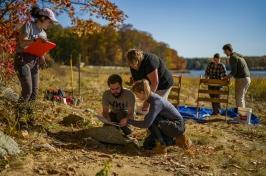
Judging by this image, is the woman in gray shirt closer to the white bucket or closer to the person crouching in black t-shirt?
the person crouching in black t-shirt

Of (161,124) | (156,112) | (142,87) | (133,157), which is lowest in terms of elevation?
(133,157)

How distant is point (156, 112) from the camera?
6.45m

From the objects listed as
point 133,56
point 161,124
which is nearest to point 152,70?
point 133,56

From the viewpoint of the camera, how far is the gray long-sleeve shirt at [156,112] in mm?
6398

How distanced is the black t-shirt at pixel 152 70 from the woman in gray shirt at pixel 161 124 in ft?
1.91

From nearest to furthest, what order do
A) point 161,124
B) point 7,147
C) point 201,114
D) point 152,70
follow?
point 7,147 → point 161,124 → point 152,70 → point 201,114

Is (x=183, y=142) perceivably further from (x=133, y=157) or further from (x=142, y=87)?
(x=142, y=87)

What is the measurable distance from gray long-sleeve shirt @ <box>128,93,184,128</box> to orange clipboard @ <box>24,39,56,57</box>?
5.27 feet

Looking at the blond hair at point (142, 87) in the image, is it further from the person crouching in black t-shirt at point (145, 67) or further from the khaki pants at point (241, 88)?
the khaki pants at point (241, 88)

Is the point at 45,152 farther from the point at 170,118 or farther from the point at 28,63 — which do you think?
the point at 170,118

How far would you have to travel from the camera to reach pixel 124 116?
6.92 metres

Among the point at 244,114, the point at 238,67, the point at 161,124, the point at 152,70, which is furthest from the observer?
the point at 238,67

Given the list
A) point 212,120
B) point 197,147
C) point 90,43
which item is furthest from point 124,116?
point 90,43

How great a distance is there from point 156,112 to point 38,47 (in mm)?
1929
